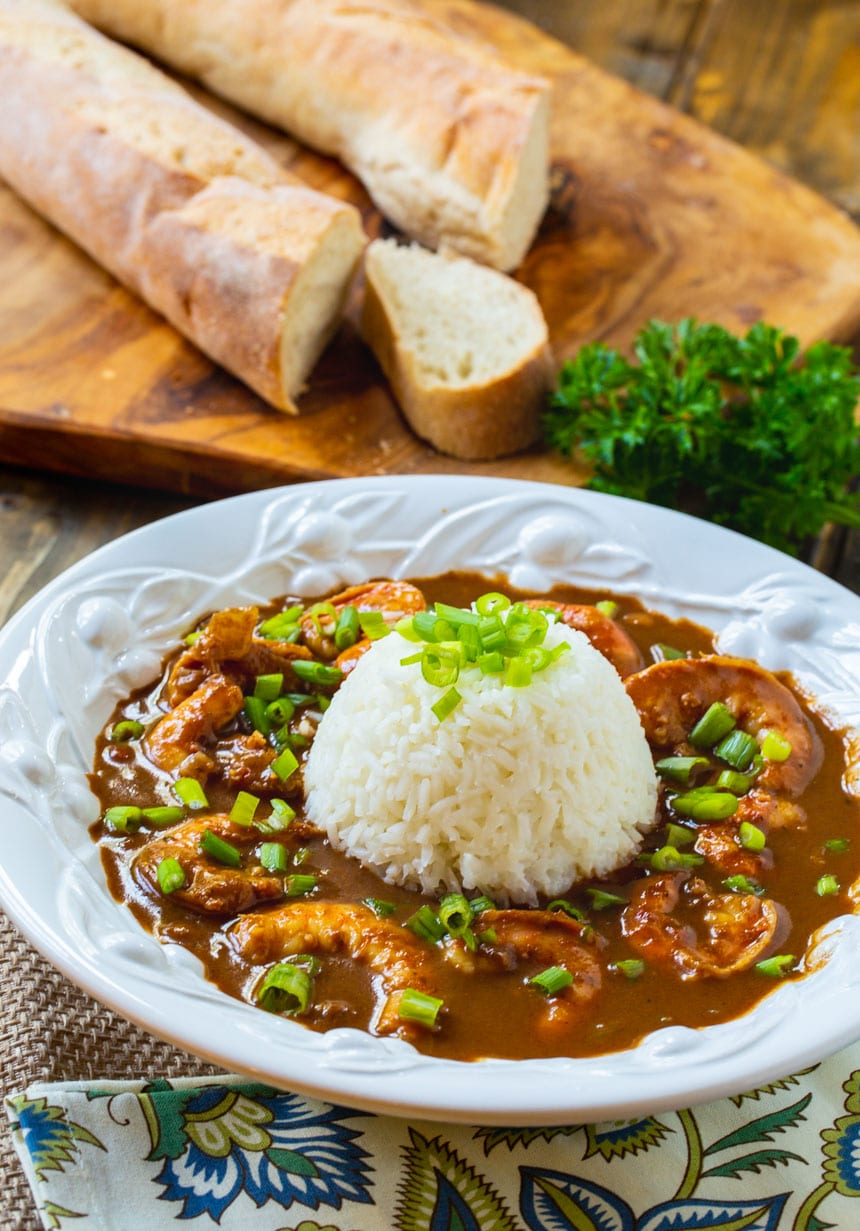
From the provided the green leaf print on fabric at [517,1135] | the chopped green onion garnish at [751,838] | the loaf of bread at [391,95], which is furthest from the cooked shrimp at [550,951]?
the loaf of bread at [391,95]

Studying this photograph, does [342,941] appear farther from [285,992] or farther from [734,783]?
[734,783]

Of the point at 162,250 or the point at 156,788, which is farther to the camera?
the point at 162,250

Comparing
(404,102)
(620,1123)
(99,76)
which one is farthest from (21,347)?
(620,1123)

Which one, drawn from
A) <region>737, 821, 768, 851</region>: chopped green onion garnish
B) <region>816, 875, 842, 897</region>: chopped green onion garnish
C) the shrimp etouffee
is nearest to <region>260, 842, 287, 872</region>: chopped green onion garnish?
the shrimp etouffee

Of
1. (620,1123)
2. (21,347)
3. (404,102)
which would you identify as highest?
(404,102)

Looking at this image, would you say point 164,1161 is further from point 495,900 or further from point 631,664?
point 631,664

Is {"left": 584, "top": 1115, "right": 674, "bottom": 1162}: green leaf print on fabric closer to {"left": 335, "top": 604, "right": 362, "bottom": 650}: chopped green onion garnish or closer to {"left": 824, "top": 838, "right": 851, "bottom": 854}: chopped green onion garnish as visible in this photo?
{"left": 824, "top": 838, "right": 851, "bottom": 854}: chopped green onion garnish

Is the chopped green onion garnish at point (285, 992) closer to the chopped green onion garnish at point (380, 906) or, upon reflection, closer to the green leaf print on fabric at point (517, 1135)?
the chopped green onion garnish at point (380, 906)
